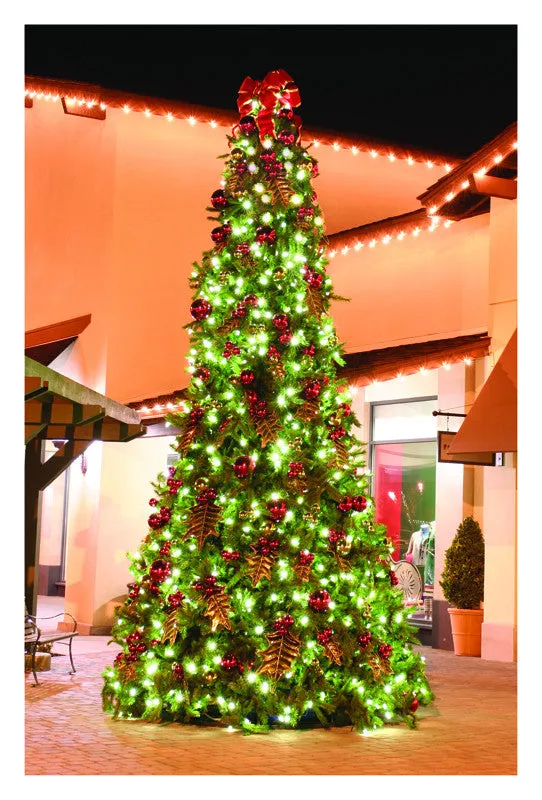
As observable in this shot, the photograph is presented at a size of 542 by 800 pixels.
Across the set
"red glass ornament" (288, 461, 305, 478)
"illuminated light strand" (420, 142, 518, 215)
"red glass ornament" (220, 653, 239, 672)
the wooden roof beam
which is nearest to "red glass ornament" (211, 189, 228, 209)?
"red glass ornament" (288, 461, 305, 478)

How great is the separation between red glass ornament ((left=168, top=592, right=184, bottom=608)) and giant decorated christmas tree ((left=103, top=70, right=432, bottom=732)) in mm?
13

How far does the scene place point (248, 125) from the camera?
9.00 metres

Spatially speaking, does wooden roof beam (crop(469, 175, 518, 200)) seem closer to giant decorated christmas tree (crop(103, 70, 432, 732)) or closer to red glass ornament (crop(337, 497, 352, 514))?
giant decorated christmas tree (crop(103, 70, 432, 732))

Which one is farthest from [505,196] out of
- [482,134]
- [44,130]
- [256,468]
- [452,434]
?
[44,130]

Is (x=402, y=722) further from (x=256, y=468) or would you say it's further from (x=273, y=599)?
(x=256, y=468)

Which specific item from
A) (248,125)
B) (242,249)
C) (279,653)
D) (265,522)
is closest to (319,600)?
(279,653)

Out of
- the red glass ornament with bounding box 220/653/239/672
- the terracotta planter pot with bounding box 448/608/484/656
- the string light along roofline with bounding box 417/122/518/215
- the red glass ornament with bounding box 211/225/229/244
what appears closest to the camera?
the red glass ornament with bounding box 220/653/239/672

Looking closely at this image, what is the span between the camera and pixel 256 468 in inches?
332

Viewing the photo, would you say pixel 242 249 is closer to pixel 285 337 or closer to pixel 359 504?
pixel 285 337

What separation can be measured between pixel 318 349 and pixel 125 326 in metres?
8.46

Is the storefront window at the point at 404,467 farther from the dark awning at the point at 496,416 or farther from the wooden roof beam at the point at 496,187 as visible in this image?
the dark awning at the point at 496,416

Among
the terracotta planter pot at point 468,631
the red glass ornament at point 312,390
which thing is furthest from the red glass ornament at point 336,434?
the terracotta planter pot at point 468,631

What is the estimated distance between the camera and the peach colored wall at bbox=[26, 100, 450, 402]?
16766mm

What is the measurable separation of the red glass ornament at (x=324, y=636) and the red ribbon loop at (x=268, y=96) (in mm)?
4132
